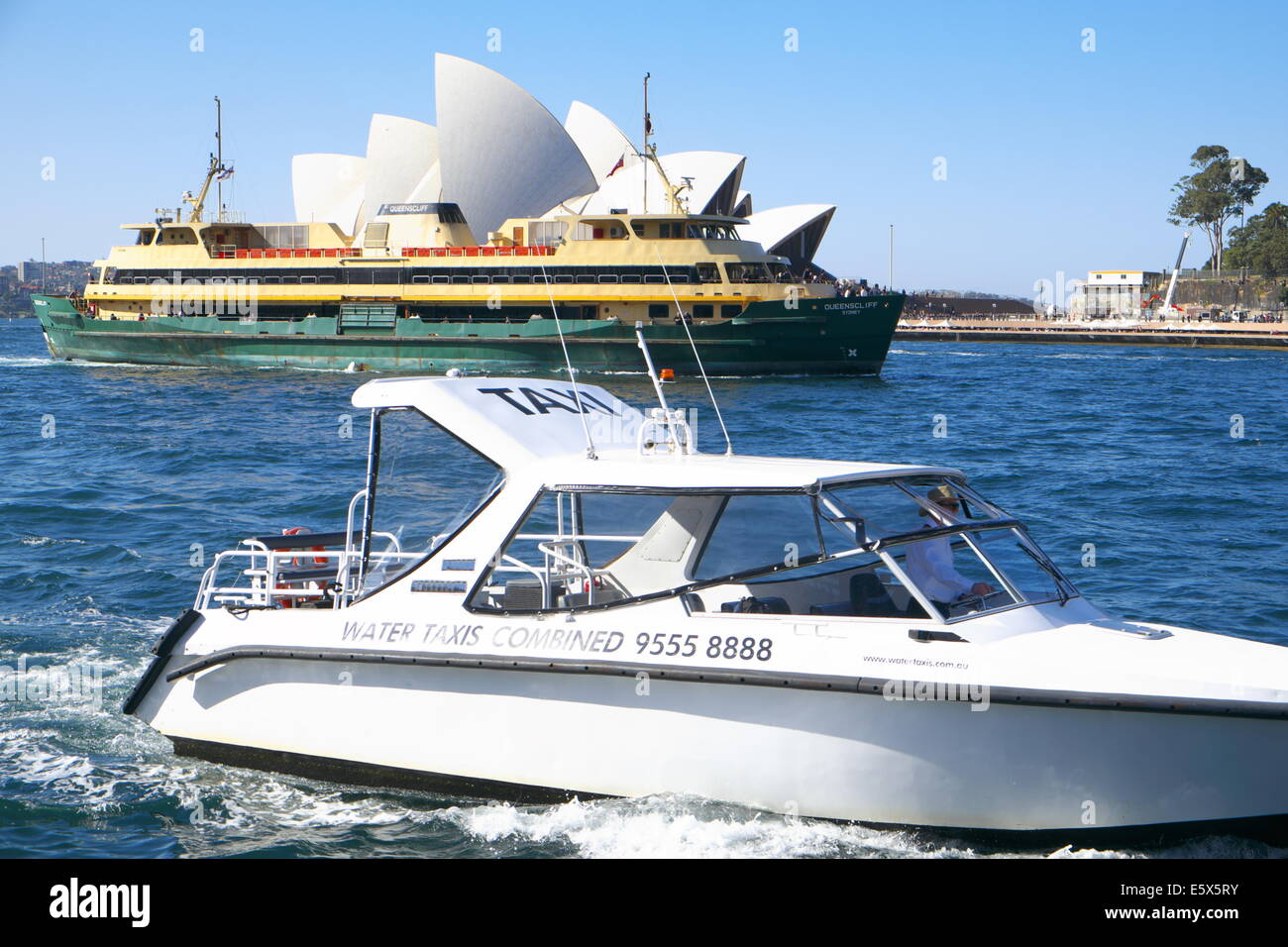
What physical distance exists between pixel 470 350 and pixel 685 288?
746 cm

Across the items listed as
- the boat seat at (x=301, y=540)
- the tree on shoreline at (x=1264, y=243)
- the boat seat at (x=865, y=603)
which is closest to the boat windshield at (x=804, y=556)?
the boat seat at (x=865, y=603)

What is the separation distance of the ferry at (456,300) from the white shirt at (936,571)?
30.7m

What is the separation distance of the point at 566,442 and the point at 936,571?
2.27m

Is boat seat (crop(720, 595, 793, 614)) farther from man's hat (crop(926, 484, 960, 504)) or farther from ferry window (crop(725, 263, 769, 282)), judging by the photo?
ferry window (crop(725, 263, 769, 282))

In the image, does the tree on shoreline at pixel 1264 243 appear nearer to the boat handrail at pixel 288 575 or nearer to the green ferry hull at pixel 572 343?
the green ferry hull at pixel 572 343

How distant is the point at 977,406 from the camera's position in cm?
→ 3303

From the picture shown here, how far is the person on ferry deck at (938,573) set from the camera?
20.5ft

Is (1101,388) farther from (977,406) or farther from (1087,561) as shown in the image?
(1087,561)

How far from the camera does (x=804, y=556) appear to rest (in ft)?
21.1

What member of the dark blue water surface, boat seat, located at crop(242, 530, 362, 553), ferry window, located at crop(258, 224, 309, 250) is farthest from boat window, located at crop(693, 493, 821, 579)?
ferry window, located at crop(258, 224, 309, 250)

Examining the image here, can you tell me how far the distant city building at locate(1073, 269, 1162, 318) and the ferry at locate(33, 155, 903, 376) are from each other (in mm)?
65513

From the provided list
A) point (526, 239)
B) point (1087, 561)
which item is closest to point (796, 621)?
point (1087, 561)

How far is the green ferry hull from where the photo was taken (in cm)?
4066
